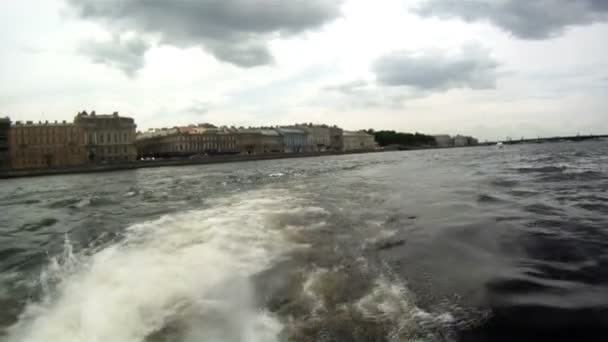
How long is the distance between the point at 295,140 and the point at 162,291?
423 feet

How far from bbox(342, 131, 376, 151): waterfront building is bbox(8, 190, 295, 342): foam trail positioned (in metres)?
148

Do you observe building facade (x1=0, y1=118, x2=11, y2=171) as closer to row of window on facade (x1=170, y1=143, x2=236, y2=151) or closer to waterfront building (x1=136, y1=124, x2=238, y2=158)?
waterfront building (x1=136, y1=124, x2=238, y2=158)

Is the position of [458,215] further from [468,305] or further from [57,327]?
[57,327]

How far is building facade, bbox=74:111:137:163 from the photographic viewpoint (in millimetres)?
86881

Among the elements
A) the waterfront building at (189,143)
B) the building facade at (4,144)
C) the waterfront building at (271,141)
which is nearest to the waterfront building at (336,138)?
the waterfront building at (271,141)

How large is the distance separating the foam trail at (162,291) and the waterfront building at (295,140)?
122m

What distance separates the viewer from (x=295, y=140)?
438 ft

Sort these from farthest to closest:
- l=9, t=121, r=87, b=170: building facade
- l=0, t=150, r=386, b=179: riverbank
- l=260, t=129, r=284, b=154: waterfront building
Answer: l=260, t=129, r=284, b=154: waterfront building < l=9, t=121, r=87, b=170: building facade < l=0, t=150, r=386, b=179: riverbank

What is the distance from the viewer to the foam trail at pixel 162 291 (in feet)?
13.7

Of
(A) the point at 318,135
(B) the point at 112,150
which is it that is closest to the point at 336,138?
(A) the point at 318,135

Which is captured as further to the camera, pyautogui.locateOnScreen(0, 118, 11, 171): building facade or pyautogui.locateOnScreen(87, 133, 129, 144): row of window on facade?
pyautogui.locateOnScreen(87, 133, 129, 144): row of window on facade

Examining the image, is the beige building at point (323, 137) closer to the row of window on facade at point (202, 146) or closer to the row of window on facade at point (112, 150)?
the row of window on facade at point (202, 146)

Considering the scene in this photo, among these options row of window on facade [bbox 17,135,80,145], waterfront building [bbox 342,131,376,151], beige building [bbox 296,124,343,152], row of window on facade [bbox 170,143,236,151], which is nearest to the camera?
row of window on facade [bbox 17,135,80,145]

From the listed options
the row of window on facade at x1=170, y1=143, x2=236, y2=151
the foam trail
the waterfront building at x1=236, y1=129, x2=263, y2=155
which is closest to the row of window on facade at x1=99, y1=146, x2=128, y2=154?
the row of window on facade at x1=170, y1=143, x2=236, y2=151
